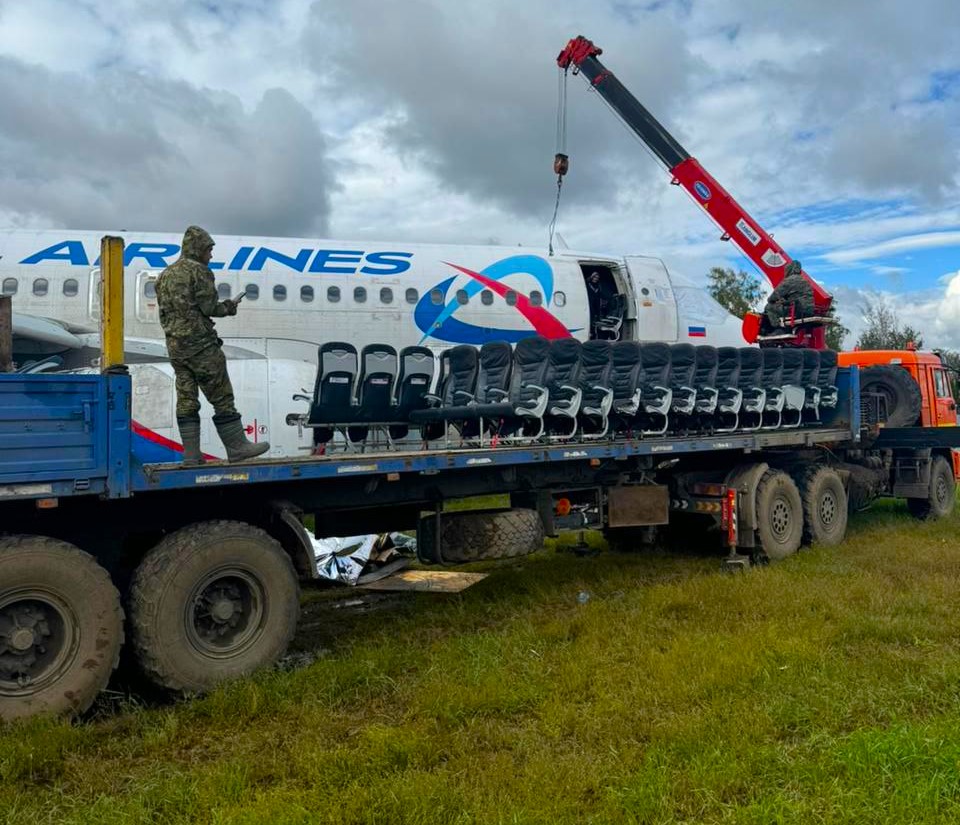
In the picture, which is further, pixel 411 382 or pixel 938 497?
pixel 938 497

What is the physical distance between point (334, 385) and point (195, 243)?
1.81 metres

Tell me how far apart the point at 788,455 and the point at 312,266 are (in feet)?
26.7

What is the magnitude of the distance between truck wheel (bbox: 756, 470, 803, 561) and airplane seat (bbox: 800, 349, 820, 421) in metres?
1.19

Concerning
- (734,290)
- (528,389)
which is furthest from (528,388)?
(734,290)

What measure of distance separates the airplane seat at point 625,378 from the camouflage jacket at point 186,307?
12.9 feet

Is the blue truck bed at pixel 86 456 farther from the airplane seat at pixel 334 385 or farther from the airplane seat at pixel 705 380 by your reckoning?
the airplane seat at pixel 705 380

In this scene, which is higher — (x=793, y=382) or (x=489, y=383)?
(x=793, y=382)

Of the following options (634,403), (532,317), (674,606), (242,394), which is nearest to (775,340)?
(532,317)

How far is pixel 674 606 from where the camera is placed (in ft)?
24.2

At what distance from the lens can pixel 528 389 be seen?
25.1ft

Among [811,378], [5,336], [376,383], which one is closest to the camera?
[5,336]

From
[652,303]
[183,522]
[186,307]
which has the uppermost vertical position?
[652,303]

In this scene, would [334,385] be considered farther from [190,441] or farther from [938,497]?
[938,497]

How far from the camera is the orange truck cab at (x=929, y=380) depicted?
46.0 ft
